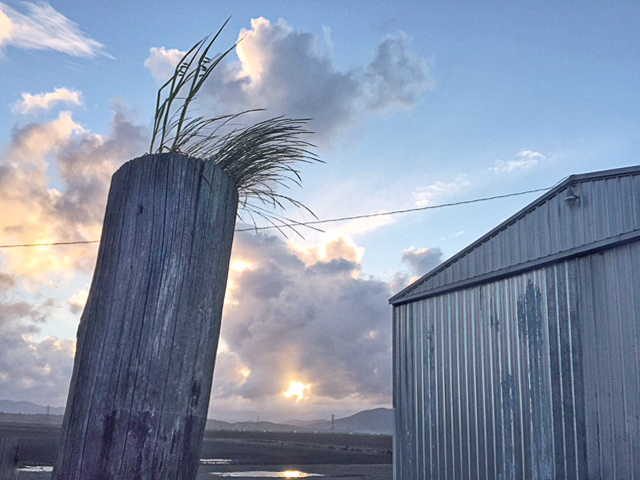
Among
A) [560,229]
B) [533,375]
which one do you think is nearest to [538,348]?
[533,375]

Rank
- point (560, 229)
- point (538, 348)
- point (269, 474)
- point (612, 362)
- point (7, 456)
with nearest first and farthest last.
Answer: point (7, 456) → point (612, 362) → point (538, 348) → point (560, 229) → point (269, 474)

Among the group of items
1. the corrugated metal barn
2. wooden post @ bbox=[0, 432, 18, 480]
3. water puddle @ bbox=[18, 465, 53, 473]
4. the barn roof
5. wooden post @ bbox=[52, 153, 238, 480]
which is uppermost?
the barn roof

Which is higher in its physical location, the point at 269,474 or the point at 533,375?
the point at 533,375

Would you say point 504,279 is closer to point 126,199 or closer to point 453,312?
point 453,312

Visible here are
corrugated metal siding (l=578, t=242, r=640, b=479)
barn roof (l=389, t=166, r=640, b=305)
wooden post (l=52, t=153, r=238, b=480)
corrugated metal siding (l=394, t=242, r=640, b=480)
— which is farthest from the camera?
barn roof (l=389, t=166, r=640, b=305)

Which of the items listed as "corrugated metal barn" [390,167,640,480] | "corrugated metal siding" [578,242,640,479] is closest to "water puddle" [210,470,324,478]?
"corrugated metal barn" [390,167,640,480]

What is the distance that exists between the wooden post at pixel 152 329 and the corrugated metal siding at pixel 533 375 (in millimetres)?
8413

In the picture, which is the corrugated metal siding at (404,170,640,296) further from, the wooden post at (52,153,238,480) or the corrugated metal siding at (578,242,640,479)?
the wooden post at (52,153,238,480)

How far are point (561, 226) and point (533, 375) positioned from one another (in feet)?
7.62

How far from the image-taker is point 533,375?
9945 millimetres

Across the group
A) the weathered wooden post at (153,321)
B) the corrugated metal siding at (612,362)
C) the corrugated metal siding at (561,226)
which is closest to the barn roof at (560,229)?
the corrugated metal siding at (561,226)

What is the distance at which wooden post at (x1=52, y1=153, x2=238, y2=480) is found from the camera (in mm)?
1430

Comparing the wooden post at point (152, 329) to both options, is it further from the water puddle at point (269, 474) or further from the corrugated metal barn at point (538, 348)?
the water puddle at point (269, 474)

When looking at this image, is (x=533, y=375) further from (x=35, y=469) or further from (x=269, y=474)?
(x=35, y=469)
